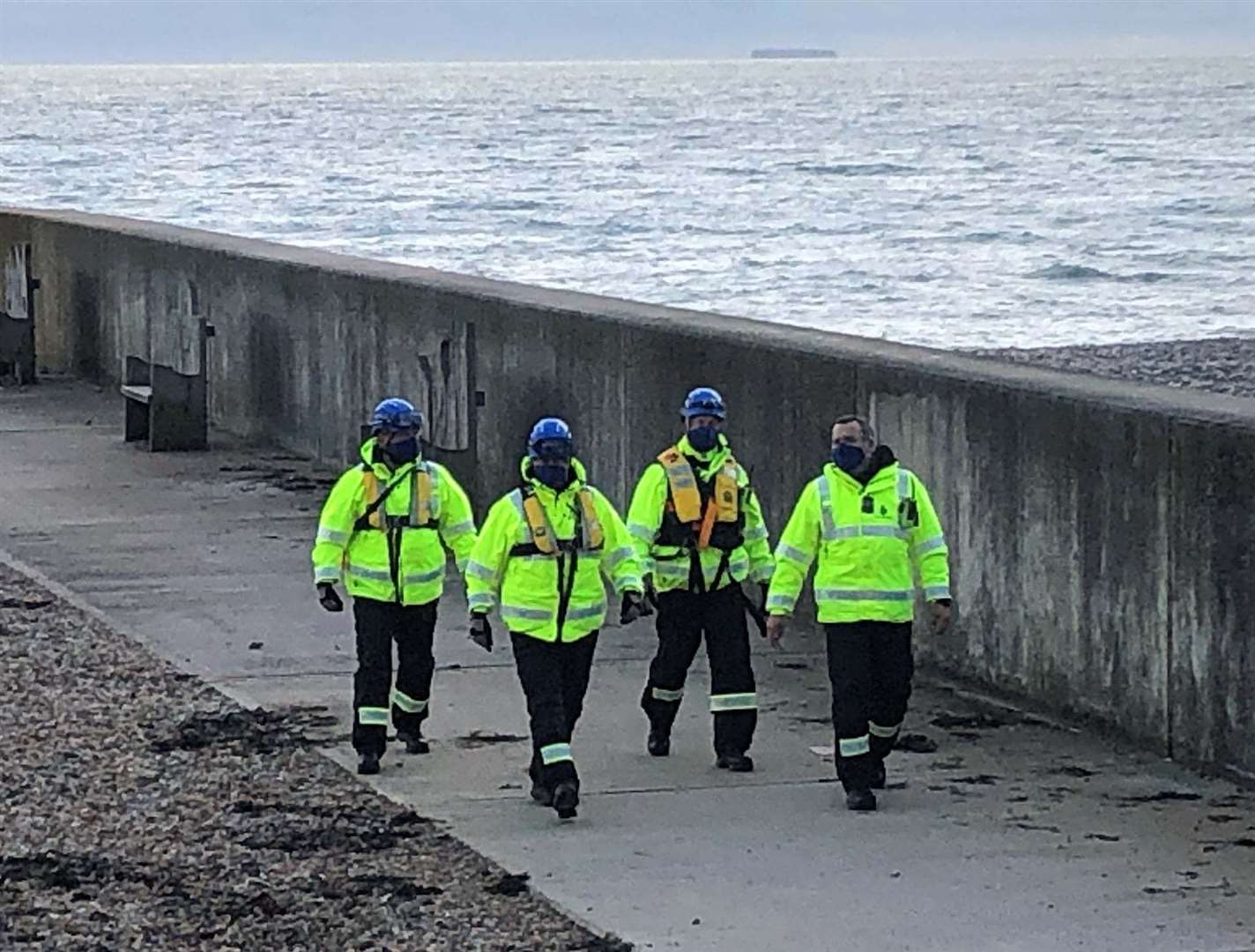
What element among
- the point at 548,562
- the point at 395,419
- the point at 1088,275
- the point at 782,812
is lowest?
the point at 782,812

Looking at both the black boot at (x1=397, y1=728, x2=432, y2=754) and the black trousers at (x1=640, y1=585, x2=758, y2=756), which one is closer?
the black trousers at (x1=640, y1=585, x2=758, y2=756)

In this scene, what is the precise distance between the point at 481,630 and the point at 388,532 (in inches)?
35.6

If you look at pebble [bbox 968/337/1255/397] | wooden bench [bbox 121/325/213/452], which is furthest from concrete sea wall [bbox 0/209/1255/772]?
pebble [bbox 968/337/1255/397]

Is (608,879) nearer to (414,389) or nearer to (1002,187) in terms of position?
(414,389)

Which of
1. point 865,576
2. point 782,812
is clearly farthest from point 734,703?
point 865,576

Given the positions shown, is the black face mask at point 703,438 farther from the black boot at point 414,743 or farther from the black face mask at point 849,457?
the black boot at point 414,743

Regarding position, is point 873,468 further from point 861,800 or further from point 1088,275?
point 1088,275

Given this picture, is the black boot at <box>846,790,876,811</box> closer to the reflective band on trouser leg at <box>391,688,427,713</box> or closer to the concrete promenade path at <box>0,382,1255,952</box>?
the concrete promenade path at <box>0,382,1255,952</box>

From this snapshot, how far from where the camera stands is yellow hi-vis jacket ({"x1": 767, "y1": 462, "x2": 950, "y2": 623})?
31.6 ft

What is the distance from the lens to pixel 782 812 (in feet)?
31.3

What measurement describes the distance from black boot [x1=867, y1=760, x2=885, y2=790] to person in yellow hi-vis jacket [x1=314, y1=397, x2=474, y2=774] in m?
1.65

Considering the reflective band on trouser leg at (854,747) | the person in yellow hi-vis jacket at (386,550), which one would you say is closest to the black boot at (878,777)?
the reflective band on trouser leg at (854,747)

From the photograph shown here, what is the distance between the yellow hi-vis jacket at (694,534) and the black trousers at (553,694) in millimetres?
482

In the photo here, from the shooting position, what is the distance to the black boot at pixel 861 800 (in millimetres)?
9516
